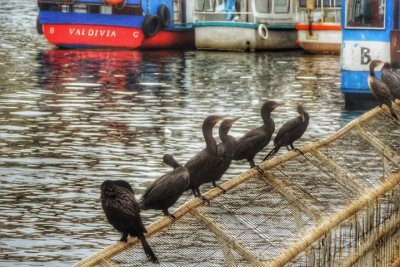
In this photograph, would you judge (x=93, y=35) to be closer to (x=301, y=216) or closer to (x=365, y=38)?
(x=365, y=38)

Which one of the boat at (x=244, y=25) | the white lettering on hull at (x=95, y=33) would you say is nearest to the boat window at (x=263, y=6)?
the boat at (x=244, y=25)

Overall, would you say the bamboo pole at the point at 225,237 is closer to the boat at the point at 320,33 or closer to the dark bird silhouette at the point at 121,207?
the dark bird silhouette at the point at 121,207

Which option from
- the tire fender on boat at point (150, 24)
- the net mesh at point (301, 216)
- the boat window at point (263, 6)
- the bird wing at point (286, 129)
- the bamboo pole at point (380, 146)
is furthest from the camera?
the boat window at point (263, 6)

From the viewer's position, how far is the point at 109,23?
165ft

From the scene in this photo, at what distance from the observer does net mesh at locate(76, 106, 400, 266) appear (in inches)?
312

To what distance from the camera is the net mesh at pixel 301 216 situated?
7.93 meters

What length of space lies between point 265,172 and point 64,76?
30186 mm

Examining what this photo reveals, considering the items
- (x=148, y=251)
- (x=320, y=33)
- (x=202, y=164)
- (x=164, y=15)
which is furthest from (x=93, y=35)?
(x=148, y=251)

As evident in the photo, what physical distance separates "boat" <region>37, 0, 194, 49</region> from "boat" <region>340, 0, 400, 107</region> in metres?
22.4

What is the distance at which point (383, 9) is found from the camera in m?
27.1

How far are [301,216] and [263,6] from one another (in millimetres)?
42653

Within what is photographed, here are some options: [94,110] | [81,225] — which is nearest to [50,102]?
[94,110]

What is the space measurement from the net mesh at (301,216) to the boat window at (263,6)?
3954 centimetres

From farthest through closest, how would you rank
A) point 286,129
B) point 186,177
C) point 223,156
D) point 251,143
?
1. point 286,129
2. point 251,143
3. point 223,156
4. point 186,177
